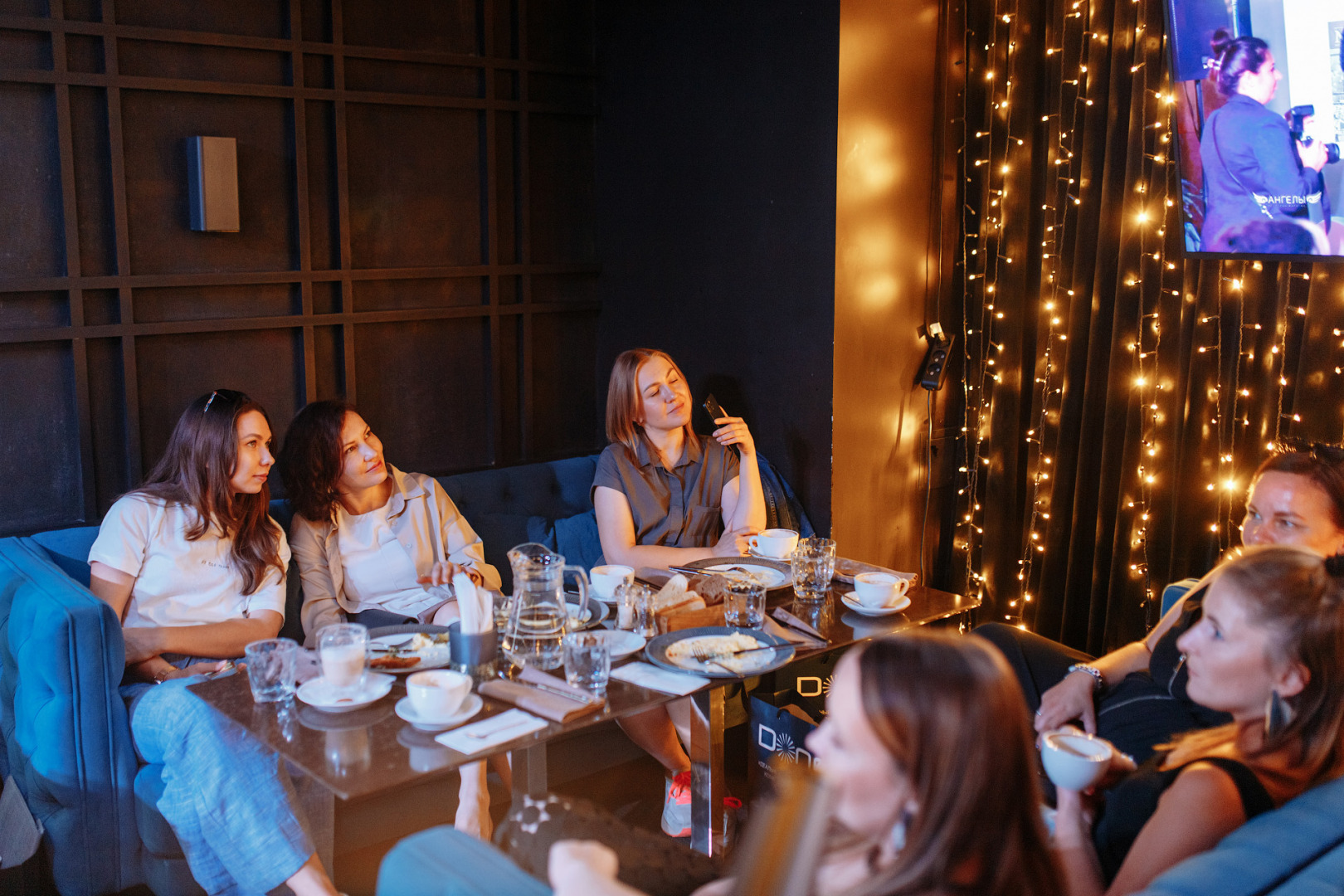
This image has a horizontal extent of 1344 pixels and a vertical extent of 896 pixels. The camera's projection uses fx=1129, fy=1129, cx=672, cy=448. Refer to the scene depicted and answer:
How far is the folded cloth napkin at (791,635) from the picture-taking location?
2.31 meters

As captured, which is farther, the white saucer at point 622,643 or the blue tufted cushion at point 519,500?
the blue tufted cushion at point 519,500

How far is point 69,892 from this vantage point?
8.13 feet

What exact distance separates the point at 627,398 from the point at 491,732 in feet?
5.39

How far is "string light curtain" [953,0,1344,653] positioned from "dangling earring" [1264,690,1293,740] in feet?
5.51

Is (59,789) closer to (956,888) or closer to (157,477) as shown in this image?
(157,477)

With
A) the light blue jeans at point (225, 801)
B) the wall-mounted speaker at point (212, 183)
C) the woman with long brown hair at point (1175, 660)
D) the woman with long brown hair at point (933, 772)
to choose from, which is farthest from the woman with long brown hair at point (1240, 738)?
the wall-mounted speaker at point (212, 183)

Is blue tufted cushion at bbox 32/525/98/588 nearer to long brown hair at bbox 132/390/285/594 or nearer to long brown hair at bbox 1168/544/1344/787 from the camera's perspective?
long brown hair at bbox 132/390/285/594

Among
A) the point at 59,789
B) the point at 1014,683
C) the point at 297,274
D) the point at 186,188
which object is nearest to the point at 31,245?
the point at 186,188

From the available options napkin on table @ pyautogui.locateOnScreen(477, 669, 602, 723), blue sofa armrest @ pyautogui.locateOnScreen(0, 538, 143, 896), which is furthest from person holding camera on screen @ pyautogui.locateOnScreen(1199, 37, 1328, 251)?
blue sofa armrest @ pyautogui.locateOnScreen(0, 538, 143, 896)

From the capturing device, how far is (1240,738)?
166 centimetres

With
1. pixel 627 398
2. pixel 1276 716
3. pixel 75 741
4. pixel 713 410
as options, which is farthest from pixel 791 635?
pixel 75 741

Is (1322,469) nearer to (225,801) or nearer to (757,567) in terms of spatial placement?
(757,567)

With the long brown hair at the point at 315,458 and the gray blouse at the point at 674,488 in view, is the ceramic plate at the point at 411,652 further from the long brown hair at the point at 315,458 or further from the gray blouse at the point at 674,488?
the gray blouse at the point at 674,488

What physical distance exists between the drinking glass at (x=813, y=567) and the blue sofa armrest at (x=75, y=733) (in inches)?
59.4
